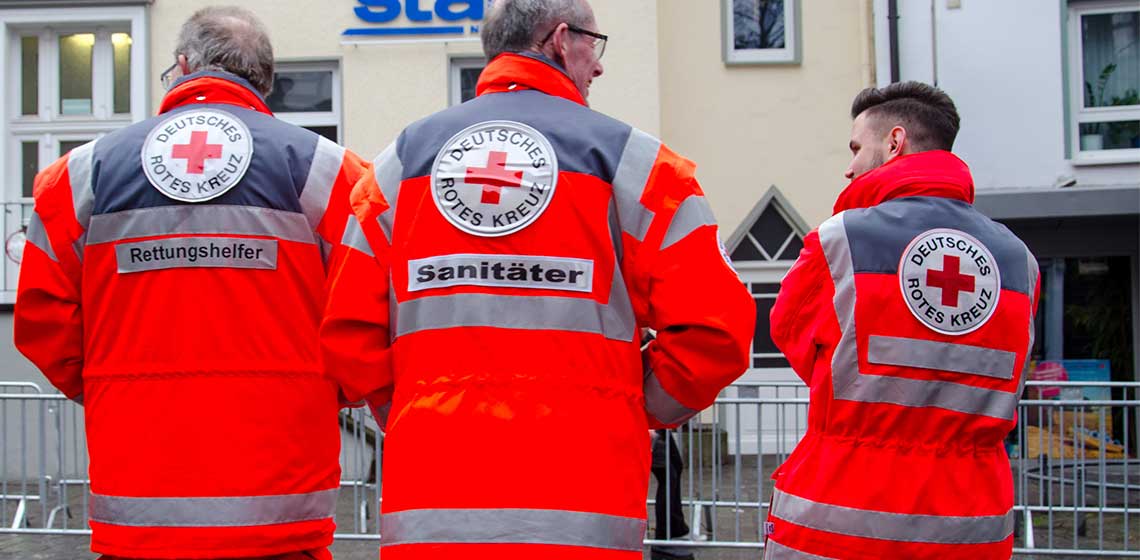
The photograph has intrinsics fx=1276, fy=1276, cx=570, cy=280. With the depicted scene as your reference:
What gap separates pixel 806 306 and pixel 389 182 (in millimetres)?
1215

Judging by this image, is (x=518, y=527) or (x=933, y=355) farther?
(x=933, y=355)

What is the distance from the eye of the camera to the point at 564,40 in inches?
113

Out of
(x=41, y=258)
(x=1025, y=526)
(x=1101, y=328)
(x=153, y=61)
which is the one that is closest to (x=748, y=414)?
(x=1025, y=526)

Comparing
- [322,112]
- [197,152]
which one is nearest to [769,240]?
[322,112]

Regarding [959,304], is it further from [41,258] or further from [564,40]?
[41,258]

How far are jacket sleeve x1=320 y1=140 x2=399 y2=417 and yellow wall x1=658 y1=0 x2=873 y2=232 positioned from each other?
11.4m

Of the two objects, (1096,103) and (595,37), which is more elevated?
(1096,103)

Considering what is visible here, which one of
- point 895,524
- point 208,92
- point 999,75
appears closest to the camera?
point 895,524

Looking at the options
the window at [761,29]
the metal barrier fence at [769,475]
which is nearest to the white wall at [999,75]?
the window at [761,29]

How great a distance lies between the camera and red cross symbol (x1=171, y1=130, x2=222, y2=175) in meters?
3.38

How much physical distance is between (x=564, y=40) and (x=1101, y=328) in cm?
1277

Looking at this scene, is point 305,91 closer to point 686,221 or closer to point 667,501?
point 667,501

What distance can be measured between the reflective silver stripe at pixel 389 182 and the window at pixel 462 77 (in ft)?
36.8

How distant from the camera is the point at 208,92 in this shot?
11.6 feet
